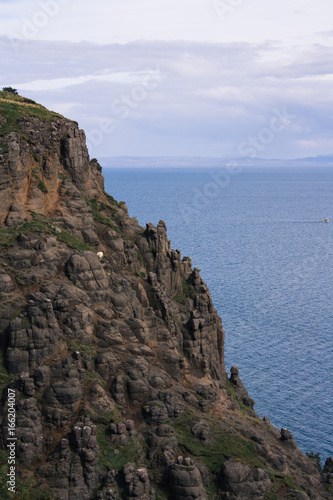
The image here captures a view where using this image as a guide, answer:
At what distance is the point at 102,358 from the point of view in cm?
5950

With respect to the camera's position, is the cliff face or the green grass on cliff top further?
the green grass on cliff top

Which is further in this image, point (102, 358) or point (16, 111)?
point (16, 111)

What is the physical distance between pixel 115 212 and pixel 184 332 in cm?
1683

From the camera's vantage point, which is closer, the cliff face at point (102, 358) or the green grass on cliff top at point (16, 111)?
the cliff face at point (102, 358)

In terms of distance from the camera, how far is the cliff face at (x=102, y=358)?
53219 mm

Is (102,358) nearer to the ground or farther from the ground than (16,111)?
nearer to the ground

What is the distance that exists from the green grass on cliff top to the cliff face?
26 centimetres

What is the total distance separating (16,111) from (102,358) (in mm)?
29846

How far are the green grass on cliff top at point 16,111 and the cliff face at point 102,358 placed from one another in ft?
0.86

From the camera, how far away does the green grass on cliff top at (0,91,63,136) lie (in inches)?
2694

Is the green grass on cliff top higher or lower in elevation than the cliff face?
higher

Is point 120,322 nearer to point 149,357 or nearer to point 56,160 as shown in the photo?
point 149,357

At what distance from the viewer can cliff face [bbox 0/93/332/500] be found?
2095 inches

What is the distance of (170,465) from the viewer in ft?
182
